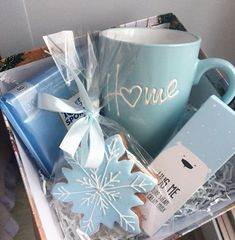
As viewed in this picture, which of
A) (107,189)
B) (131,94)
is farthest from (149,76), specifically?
(107,189)

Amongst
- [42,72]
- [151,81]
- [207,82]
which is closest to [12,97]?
→ [42,72]

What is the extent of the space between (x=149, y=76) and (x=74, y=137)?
0.12 metres

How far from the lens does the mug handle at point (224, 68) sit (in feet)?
1.53

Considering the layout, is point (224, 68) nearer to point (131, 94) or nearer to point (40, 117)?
point (131, 94)

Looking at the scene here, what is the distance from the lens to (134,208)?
1.56ft

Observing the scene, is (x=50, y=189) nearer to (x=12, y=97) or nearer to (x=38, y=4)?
(x=12, y=97)

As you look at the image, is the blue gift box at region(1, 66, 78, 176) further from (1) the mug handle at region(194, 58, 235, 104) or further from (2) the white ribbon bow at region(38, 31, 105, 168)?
(1) the mug handle at region(194, 58, 235, 104)

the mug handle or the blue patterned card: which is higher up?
the mug handle

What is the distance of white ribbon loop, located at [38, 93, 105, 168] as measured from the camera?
0.44 meters

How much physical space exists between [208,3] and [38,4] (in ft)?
0.94

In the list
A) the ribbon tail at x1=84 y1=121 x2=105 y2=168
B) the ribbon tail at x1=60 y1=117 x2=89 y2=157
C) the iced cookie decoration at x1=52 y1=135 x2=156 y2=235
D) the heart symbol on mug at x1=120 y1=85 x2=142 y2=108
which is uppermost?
the heart symbol on mug at x1=120 y1=85 x2=142 y2=108

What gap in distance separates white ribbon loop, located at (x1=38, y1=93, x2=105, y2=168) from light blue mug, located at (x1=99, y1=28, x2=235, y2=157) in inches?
1.7

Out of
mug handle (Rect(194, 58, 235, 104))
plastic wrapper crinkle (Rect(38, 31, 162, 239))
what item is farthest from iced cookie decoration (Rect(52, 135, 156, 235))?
mug handle (Rect(194, 58, 235, 104))

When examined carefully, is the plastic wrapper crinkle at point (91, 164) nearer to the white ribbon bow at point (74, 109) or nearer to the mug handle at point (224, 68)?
the white ribbon bow at point (74, 109)
